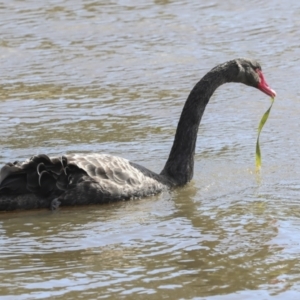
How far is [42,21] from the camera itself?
13.0 meters

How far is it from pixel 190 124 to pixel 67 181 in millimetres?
1300

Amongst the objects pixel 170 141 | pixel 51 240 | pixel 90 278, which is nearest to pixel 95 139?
pixel 170 141

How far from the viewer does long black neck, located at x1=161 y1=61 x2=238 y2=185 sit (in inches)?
297

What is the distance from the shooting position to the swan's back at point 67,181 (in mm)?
6777

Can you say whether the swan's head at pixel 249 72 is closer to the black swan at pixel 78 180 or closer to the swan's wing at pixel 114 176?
the black swan at pixel 78 180

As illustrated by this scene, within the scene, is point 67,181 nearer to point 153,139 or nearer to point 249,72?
point 153,139

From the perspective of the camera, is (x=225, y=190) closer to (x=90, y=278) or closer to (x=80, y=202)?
(x=80, y=202)

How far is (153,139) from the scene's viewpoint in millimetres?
8484

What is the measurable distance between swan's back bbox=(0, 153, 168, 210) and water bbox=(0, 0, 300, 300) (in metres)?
0.09

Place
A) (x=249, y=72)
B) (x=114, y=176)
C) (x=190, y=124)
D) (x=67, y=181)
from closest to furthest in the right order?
(x=67, y=181)
(x=114, y=176)
(x=190, y=124)
(x=249, y=72)

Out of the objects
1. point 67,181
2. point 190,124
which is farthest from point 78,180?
point 190,124

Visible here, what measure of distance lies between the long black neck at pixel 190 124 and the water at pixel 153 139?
152mm

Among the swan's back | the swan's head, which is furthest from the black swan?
the swan's head

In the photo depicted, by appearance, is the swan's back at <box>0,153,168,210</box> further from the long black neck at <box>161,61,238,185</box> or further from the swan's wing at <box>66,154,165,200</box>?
the long black neck at <box>161,61,238,185</box>
